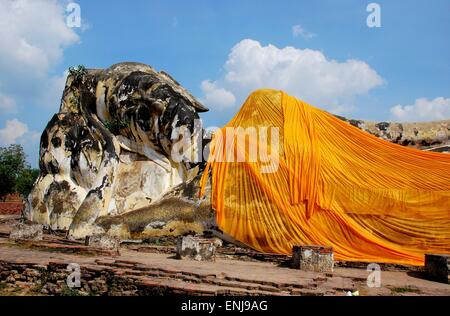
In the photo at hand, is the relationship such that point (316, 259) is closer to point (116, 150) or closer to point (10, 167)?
point (116, 150)

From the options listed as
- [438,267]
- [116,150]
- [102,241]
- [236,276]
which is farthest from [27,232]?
[438,267]

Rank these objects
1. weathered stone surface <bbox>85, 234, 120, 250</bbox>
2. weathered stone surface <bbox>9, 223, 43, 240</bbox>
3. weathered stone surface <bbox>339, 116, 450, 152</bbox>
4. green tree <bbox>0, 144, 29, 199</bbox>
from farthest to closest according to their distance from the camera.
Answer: green tree <bbox>0, 144, 29, 199</bbox> → weathered stone surface <bbox>339, 116, 450, 152</bbox> → weathered stone surface <bbox>9, 223, 43, 240</bbox> → weathered stone surface <bbox>85, 234, 120, 250</bbox>

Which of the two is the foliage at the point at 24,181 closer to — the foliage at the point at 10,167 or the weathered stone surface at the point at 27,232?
the foliage at the point at 10,167

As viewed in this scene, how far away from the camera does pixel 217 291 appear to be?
5.15m

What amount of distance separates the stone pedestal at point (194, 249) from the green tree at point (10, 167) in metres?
22.1

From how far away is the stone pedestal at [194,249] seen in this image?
8039 millimetres

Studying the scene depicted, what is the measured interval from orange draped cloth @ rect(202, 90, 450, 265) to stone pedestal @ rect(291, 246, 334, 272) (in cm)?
97

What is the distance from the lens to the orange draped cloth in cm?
833

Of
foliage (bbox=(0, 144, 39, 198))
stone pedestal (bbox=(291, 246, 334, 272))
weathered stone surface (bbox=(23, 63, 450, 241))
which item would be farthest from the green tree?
stone pedestal (bbox=(291, 246, 334, 272))

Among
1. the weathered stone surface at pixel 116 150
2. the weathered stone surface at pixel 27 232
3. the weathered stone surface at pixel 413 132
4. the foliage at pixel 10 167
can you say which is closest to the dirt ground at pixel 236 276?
the weathered stone surface at pixel 27 232

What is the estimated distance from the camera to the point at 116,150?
1154cm

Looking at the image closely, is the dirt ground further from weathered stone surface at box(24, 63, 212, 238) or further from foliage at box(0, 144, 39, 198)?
foliage at box(0, 144, 39, 198)
